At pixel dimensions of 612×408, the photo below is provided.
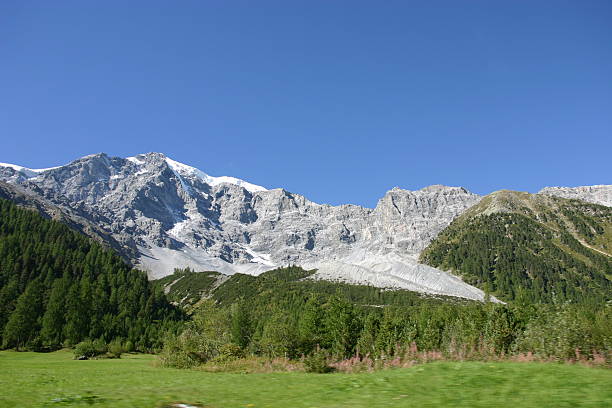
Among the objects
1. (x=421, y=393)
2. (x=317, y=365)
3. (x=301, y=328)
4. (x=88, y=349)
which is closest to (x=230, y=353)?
(x=317, y=365)

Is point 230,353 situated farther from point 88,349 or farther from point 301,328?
point 88,349

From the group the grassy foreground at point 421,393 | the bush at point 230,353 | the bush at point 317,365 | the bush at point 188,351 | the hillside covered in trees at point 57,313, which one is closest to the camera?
the grassy foreground at point 421,393

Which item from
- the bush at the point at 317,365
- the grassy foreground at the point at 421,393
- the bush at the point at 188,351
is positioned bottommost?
the bush at the point at 188,351

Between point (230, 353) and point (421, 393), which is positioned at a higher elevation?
point (421, 393)

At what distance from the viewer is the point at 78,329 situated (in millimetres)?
136500

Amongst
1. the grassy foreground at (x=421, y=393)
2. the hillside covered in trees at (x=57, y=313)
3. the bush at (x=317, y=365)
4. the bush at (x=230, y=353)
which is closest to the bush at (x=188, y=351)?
the bush at (x=230, y=353)

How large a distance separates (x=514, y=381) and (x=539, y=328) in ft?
43.9

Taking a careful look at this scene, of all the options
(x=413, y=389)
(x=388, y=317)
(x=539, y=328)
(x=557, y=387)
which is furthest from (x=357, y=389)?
(x=388, y=317)

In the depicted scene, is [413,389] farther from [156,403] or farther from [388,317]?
[388,317]

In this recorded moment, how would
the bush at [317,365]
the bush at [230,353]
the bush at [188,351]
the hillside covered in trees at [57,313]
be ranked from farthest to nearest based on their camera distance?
the hillside covered in trees at [57,313] < the bush at [188,351] < the bush at [230,353] < the bush at [317,365]

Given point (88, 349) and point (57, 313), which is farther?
point (57, 313)

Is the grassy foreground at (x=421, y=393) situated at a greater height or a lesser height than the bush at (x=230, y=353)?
greater

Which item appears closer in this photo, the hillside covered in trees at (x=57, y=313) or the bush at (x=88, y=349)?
the bush at (x=88, y=349)

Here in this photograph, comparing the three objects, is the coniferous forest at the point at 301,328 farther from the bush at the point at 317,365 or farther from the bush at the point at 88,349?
the bush at the point at 88,349
